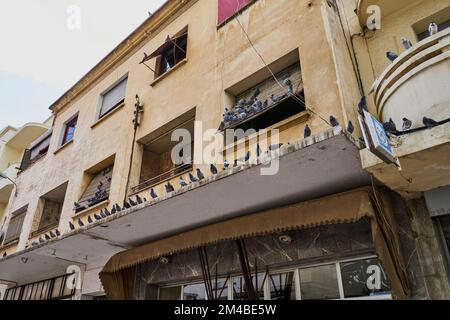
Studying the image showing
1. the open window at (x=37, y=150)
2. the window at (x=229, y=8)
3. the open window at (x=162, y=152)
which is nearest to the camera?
the window at (x=229, y=8)

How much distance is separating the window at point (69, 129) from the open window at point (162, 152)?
551 centimetres

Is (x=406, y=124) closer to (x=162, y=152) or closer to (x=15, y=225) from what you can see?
(x=162, y=152)

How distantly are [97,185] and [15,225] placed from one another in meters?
5.83

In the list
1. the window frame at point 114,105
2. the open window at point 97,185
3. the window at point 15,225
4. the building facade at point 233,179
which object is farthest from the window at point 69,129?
the open window at point 97,185

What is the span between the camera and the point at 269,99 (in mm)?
7199

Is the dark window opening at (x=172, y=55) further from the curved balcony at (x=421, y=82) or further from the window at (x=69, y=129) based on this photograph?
the curved balcony at (x=421, y=82)

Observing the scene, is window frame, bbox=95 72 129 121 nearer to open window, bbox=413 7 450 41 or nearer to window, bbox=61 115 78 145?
window, bbox=61 115 78 145

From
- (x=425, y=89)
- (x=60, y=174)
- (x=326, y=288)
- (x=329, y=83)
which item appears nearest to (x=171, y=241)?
(x=326, y=288)

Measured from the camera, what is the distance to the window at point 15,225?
1359cm

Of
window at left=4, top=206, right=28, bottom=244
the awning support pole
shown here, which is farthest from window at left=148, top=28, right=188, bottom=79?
window at left=4, top=206, right=28, bottom=244

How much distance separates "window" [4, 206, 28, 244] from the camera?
13586 millimetres

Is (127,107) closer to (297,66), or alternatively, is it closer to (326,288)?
(297,66)

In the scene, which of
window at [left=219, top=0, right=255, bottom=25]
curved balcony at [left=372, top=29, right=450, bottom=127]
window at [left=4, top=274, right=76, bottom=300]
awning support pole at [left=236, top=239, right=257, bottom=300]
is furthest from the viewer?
window at [left=4, top=274, right=76, bottom=300]

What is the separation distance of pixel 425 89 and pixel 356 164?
1305 millimetres
